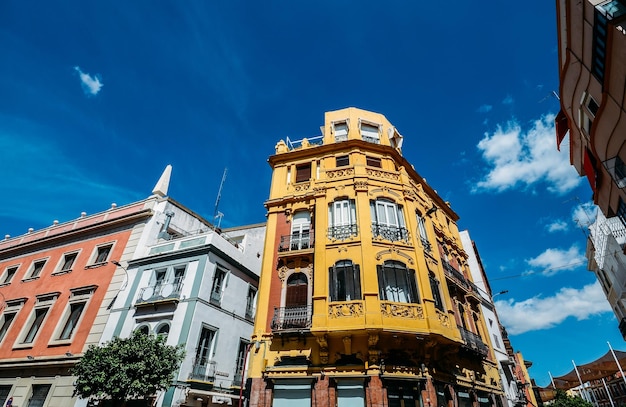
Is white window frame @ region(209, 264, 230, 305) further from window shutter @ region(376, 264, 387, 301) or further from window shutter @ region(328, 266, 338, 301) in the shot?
window shutter @ region(376, 264, 387, 301)

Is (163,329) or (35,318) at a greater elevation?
(35,318)

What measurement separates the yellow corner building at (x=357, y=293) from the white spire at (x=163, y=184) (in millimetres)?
9831

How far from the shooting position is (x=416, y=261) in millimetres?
16641

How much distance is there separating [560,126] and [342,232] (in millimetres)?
16306

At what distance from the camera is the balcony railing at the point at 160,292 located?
18.3m

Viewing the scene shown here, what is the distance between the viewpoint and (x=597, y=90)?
A: 13.8 m

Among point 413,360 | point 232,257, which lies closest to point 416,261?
point 413,360

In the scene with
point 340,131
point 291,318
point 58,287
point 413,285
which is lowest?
point 291,318

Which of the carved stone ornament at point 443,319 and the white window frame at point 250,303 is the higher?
the white window frame at point 250,303

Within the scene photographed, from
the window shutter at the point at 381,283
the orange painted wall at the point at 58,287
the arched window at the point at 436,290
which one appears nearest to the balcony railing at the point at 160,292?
the orange painted wall at the point at 58,287

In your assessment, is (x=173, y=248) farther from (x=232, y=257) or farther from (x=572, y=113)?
(x=572, y=113)

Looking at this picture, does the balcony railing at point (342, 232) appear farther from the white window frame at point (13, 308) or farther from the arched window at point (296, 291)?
the white window frame at point (13, 308)

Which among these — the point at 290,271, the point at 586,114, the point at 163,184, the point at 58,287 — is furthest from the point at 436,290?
the point at 58,287

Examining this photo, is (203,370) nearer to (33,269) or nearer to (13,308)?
(13,308)
